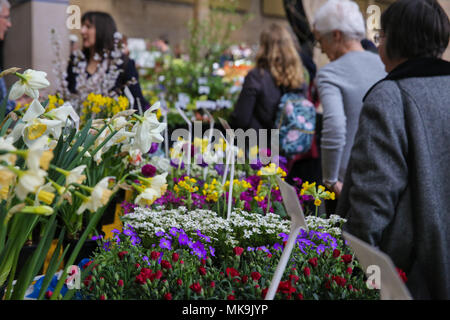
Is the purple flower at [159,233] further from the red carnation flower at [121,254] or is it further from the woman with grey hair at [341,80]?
the woman with grey hair at [341,80]

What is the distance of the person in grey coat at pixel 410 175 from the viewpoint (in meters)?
1.15

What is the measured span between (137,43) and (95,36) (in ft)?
12.7

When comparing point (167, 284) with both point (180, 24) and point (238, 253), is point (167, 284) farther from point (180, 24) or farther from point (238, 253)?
point (180, 24)

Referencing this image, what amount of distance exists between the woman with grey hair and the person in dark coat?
0.85 metres

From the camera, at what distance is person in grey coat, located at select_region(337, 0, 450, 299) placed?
1.15 m

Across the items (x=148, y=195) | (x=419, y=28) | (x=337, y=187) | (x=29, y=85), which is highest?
(x=419, y=28)

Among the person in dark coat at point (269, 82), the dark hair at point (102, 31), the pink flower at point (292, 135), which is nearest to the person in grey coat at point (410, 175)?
the pink flower at point (292, 135)

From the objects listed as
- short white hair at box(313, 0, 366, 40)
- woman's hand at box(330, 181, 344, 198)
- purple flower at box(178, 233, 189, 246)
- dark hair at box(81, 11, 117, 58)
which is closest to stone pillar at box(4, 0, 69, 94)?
dark hair at box(81, 11, 117, 58)

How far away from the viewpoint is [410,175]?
1197 mm

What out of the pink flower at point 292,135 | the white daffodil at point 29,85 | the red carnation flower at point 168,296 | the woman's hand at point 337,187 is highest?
the white daffodil at point 29,85

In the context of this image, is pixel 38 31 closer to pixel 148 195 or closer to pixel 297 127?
pixel 297 127

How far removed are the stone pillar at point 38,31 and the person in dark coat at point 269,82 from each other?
1572 millimetres

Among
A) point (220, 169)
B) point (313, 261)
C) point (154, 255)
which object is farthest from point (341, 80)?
point (154, 255)

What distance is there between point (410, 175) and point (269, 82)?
1814 millimetres
